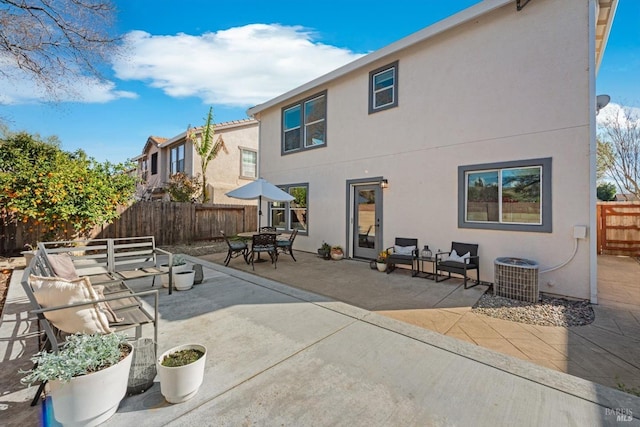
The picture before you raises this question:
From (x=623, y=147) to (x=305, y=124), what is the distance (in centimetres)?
1391

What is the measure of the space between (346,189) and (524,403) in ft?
22.3

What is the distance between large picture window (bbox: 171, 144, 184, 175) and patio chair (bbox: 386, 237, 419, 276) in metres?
14.6

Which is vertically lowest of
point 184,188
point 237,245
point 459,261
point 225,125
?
point 459,261

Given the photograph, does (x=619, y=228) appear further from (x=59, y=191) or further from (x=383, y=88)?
(x=59, y=191)

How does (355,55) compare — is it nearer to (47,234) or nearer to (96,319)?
(96,319)

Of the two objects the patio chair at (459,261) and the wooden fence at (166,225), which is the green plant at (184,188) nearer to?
the wooden fence at (166,225)

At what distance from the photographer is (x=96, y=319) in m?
2.40

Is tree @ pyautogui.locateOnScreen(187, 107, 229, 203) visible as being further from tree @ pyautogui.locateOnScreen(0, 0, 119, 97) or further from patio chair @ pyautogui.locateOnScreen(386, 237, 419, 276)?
patio chair @ pyautogui.locateOnScreen(386, 237, 419, 276)

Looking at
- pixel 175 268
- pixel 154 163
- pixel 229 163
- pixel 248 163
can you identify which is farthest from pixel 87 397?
pixel 154 163

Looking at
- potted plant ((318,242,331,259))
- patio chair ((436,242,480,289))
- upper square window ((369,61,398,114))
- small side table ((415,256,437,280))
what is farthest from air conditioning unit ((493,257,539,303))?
upper square window ((369,61,398,114))

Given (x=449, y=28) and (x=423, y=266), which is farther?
(x=423, y=266)

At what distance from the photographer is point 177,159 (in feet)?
56.7

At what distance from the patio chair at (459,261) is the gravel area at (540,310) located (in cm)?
68

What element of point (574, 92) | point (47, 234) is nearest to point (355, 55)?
point (574, 92)
